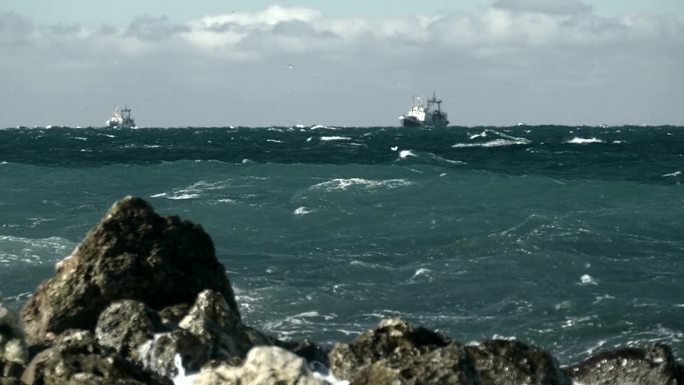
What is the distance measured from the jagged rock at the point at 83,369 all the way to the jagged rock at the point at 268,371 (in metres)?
0.63

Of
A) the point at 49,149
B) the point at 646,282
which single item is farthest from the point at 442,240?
the point at 49,149

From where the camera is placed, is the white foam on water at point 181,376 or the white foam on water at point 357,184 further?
the white foam on water at point 357,184

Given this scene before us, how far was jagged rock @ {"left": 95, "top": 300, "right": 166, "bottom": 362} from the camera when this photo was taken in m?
12.2

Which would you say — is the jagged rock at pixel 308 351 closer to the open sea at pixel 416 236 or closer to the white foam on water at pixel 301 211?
the open sea at pixel 416 236

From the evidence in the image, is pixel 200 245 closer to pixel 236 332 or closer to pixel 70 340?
pixel 236 332

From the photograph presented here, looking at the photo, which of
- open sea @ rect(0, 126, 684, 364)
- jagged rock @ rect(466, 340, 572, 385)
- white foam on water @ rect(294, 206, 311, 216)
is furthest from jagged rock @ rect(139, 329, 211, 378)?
white foam on water @ rect(294, 206, 311, 216)

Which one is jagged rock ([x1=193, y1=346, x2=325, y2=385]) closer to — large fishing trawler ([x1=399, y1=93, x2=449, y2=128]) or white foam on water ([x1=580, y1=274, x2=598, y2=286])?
white foam on water ([x1=580, y1=274, x2=598, y2=286])

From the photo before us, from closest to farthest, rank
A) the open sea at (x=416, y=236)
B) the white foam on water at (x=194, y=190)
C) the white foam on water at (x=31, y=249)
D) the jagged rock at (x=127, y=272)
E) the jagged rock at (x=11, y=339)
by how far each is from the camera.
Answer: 1. the jagged rock at (x=11, y=339)
2. the jagged rock at (x=127, y=272)
3. the open sea at (x=416, y=236)
4. the white foam on water at (x=31, y=249)
5. the white foam on water at (x=194, y=190)

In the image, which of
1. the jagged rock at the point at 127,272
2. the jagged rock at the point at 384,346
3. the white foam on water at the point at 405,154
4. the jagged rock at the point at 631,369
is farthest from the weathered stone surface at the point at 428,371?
the white foam on water at the point at 405,154

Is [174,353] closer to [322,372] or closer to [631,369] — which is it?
[322,372]

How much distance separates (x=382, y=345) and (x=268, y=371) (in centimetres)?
237

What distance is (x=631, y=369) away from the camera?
13.9m

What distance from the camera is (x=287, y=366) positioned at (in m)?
10.2

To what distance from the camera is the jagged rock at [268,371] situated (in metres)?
10.2
